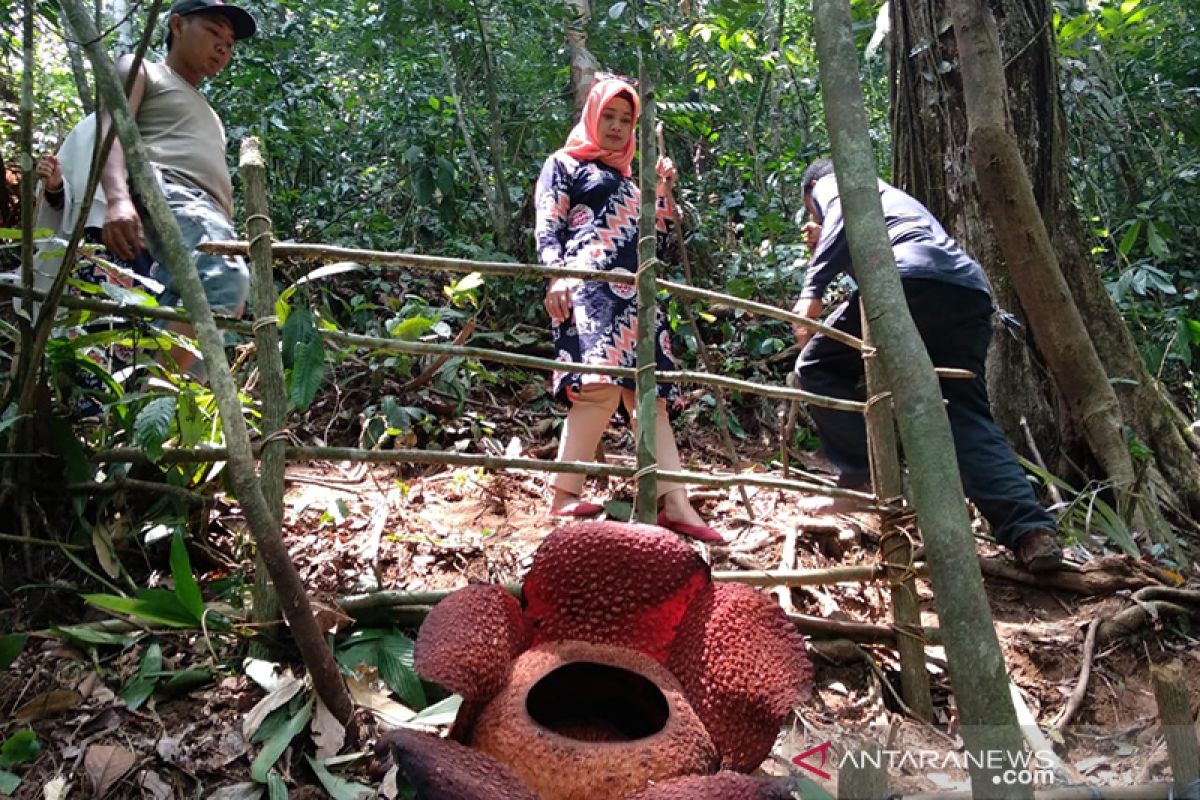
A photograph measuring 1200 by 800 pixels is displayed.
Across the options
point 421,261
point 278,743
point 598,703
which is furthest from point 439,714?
point 421,261

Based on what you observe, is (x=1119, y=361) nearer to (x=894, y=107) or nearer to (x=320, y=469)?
(x=894, y=107)

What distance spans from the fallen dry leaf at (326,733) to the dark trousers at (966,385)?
1986mm

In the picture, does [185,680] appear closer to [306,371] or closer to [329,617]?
[329,617]

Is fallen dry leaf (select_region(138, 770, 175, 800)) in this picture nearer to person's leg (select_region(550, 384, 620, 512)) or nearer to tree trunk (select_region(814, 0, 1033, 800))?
tree trunk (select_region(814, 0, 1033, 800))

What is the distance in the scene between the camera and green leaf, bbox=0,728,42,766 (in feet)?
4.86

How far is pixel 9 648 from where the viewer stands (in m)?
1.60

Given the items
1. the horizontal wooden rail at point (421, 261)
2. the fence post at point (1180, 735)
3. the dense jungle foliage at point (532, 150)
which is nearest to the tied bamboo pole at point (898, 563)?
the horizontal wooden rail at point (421, 261)

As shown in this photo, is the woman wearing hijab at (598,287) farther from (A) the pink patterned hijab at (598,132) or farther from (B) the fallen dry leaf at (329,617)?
(B) the fallen dry leaf at (329,617)

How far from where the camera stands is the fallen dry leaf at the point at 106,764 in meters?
1.45

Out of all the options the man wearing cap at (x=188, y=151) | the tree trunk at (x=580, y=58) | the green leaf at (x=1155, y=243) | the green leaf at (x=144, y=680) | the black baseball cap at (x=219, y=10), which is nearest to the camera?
the green leaf at (x=144, y=680)

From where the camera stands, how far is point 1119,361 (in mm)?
3639

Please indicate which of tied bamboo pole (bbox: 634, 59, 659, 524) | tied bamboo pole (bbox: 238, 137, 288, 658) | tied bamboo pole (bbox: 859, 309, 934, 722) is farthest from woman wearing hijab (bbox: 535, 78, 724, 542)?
tied bamboo pole (bbox: 238, 137, 288, 658)

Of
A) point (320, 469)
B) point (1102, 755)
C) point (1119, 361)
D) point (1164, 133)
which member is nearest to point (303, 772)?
point (1102, 755)

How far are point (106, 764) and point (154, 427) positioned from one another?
2.35 feet
